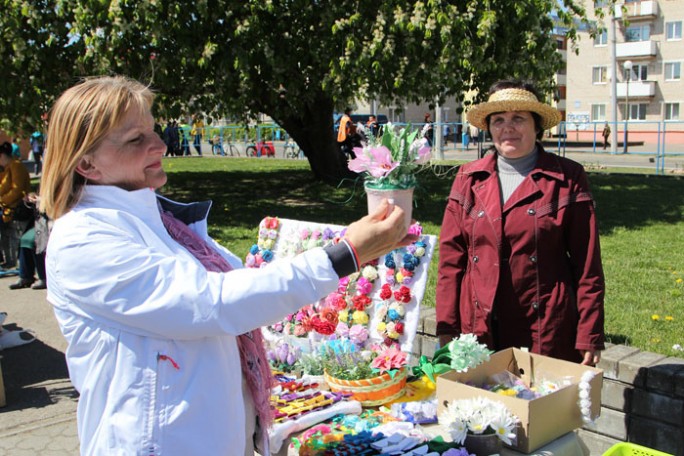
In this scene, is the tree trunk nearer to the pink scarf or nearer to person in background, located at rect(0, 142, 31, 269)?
person in background, located at rect(0, 142, 31, 269)

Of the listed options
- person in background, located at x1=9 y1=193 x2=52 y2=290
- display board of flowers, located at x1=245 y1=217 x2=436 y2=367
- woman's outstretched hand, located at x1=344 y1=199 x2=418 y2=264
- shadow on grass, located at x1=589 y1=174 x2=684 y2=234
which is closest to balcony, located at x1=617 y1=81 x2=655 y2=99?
shadow on grass, located at x1=589 y1=174 x2=684 y2=234

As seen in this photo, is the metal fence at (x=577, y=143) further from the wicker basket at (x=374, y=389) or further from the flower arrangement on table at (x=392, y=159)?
the flower arrangement on table at (x=392, y=159)

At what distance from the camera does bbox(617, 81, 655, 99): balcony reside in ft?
149

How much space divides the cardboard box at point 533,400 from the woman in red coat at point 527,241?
0.22m

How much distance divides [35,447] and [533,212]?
3240 millimetres

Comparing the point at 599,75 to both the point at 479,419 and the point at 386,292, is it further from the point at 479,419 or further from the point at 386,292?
the point at 479,419

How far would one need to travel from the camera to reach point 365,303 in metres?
3.46

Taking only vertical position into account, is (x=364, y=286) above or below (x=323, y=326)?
above

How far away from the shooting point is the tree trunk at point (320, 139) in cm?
1435

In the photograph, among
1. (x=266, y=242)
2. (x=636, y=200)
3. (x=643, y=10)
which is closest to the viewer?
(x=266, y=242)

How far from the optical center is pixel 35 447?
13.3 feet

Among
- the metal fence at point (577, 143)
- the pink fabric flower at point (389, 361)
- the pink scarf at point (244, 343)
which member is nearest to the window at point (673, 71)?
the metal fence at point (577, 143)

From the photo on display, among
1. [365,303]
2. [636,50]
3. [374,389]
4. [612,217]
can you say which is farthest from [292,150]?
[636,50]

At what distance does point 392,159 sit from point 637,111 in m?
50.1
